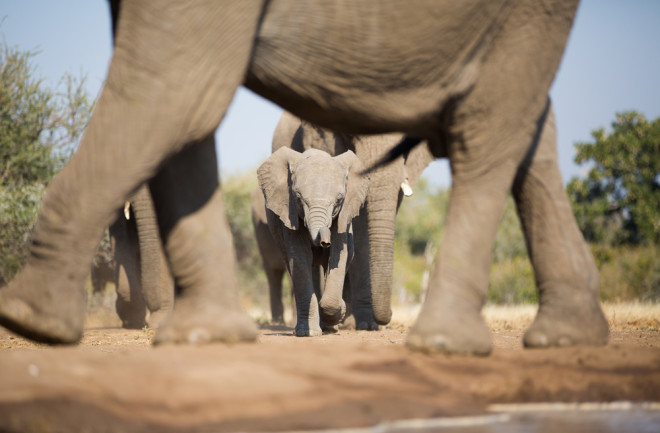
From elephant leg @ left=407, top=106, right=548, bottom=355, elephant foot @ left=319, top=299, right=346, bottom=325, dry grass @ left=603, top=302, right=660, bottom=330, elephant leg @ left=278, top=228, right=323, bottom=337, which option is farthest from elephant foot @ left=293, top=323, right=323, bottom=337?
elephant leg @ left=407, top=106, right=548, bottom=355

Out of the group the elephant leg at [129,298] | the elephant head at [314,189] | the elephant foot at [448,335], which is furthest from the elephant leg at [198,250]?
the elephant leg at [129,298]

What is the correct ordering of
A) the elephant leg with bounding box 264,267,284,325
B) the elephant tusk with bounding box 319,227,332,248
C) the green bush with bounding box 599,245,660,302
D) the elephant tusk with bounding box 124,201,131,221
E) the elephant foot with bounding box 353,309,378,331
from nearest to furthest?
1. the elephant tusk with bounding box 319,227,332,248
2. the elephant foot with bounding box 353,309,378,331
3. the elephant tusk with bounding box 124,201,131,221
4. the elephant leg with bounding box 264,267,284,325
5. the green bush with bounding box 599,245,660,302

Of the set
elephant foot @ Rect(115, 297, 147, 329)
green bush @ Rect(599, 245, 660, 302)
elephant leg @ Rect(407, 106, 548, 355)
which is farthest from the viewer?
green bush @ Rect(599, 245, 660, 302)

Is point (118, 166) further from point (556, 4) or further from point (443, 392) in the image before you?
point (556, 4)

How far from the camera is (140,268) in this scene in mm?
11109

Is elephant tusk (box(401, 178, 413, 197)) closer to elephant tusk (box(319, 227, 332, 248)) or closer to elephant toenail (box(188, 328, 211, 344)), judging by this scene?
elephant tusk (box(319, 227, 332, 248))

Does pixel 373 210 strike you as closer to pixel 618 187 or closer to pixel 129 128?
pixel 129 128

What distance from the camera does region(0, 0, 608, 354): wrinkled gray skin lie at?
11.5ft

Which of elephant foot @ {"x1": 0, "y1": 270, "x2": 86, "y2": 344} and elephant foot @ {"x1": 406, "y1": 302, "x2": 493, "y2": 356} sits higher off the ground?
elephant foot @ {"x1": 0, "y1": 270, "x2": 86, "y2": 344}

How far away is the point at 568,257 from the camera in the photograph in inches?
184

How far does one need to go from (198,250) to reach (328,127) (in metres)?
0.88

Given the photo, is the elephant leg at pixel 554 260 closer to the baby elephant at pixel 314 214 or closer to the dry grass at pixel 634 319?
the baby elephant at pixel 314 214

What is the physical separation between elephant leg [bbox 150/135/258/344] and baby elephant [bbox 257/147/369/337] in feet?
13.7

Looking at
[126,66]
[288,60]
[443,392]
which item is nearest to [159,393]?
[443,392]
